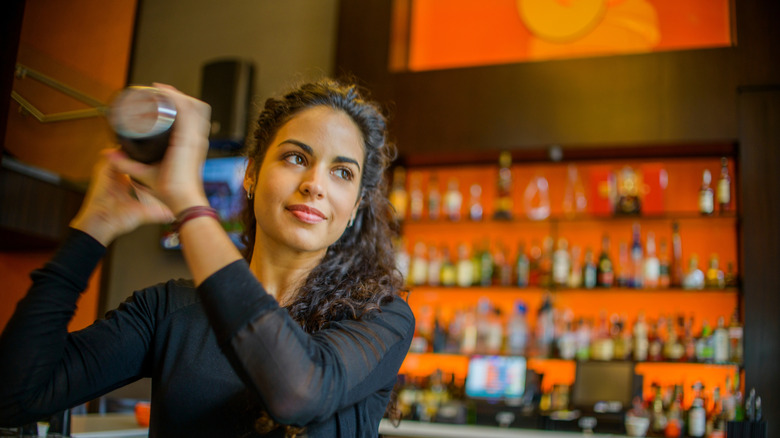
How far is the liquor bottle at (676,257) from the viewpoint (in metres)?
3.97

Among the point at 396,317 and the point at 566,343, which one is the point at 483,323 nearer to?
the point at 566,343

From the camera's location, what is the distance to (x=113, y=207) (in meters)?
0.92

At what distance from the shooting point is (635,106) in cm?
385

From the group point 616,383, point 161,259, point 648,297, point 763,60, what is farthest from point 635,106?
point 161,259

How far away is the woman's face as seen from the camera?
107cm

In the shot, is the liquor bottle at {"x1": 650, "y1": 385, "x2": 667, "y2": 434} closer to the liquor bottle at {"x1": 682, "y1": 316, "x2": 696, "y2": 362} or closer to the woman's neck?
the liquor bottle at {"x1": 682, "y1": 316, "x2": 696, "y2": 362}

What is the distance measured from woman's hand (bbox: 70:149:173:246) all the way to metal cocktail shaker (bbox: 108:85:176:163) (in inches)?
4.7

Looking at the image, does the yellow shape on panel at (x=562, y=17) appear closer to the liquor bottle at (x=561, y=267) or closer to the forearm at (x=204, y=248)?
the liquor bottle at (x=561, y=267)

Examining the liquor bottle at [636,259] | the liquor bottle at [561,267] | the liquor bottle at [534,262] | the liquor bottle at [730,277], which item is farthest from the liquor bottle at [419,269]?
the liquor bottle at [730,277]

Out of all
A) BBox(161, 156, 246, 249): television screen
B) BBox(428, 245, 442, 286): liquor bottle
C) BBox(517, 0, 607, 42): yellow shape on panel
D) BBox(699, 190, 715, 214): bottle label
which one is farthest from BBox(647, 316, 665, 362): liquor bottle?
BBox(161, 156, 246, 249): television screen

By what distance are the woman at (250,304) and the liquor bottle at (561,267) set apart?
9.12 feet

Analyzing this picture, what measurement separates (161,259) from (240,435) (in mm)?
4103

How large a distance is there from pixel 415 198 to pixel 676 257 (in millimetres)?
1583

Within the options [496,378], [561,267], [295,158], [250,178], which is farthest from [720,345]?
[295,158]
